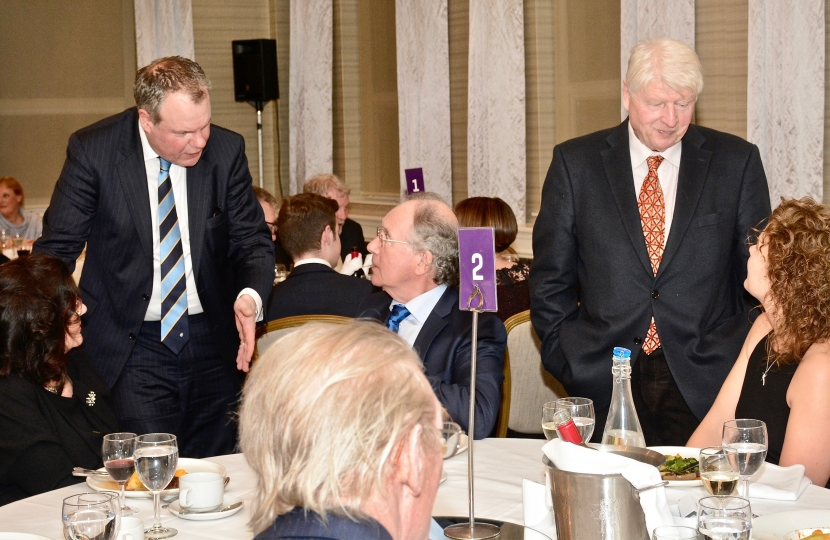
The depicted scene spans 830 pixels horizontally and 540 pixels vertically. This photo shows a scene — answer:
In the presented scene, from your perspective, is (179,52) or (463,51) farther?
(179,52)

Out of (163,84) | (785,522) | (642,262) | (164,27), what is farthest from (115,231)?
(164,27)

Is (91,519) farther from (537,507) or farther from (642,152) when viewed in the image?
(642,152)

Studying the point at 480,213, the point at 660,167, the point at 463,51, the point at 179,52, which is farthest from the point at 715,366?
the point at 179,52

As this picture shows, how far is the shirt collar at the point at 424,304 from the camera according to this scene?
2695mm

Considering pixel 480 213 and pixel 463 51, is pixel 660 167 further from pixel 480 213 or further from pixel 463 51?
pixel 463 51

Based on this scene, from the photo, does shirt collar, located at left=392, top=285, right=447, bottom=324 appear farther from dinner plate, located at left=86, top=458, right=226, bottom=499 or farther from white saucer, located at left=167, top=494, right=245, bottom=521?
white saucer, located at left=167, top=494, right=245, bottom=521

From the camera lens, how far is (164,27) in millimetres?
7617

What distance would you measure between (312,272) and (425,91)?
2.76 meters

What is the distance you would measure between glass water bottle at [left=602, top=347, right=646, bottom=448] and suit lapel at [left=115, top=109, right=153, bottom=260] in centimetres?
160

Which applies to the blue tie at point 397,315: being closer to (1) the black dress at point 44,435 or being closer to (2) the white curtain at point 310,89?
(1) the black dress at point 44,435

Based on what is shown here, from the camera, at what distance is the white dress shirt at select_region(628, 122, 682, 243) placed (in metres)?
2.85

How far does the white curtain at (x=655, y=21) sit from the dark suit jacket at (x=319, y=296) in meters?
1.58

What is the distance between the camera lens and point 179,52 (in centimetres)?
759

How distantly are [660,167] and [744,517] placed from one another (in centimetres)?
175
